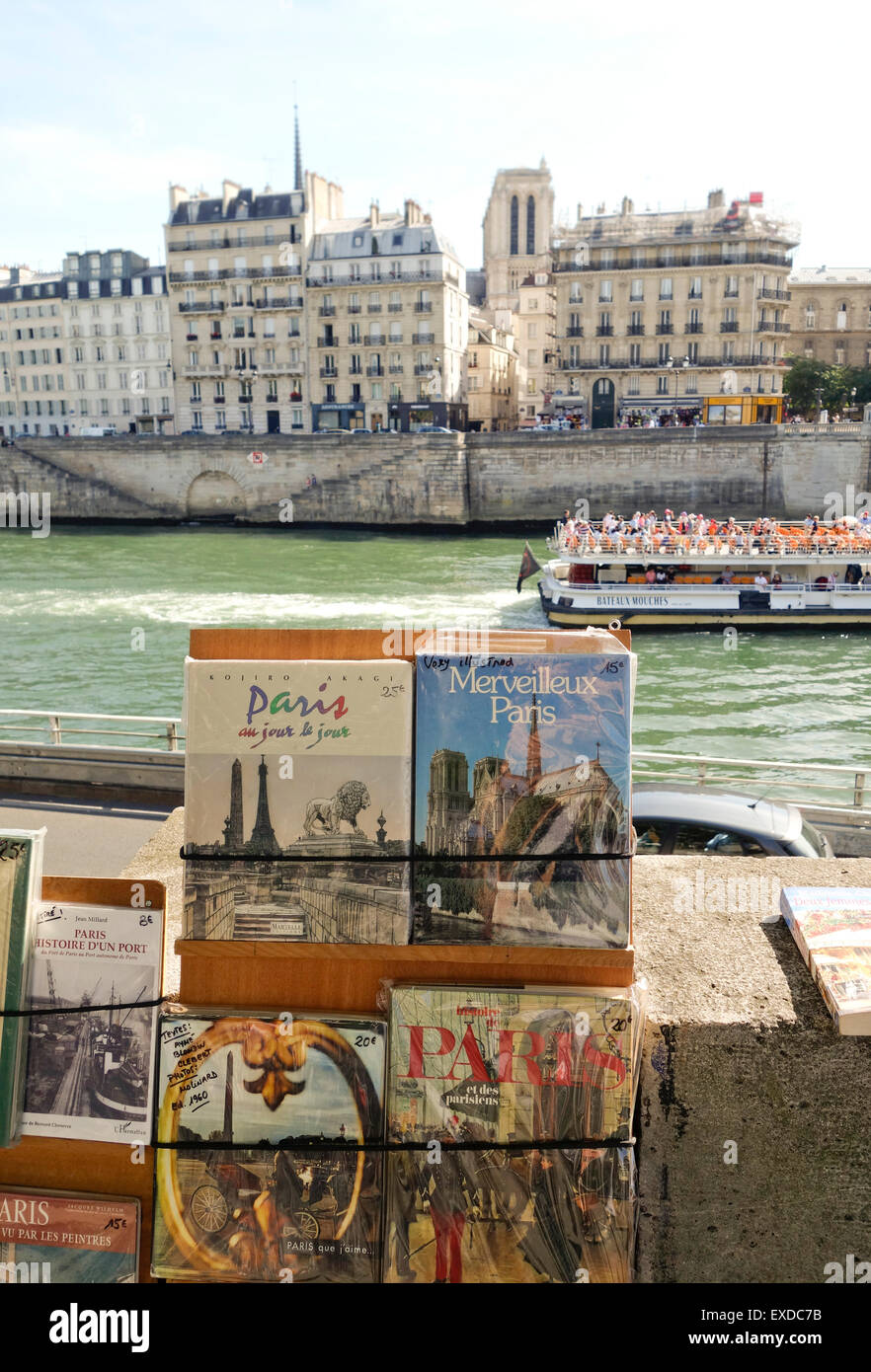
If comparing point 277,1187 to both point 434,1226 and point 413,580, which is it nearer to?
point 434,1226

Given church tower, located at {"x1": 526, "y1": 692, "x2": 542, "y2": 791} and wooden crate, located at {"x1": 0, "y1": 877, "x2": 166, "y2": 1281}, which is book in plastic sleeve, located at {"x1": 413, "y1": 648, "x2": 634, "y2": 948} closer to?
church tower, located at {"x1": 526, "y1": 692, "x2": 542, "y2": 791}

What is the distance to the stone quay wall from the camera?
50188 millimetres

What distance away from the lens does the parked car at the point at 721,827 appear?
6609mm

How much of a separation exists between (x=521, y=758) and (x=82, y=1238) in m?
1.55

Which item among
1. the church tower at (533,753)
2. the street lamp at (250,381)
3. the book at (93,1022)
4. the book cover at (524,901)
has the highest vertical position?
the street lamp at (250,381)

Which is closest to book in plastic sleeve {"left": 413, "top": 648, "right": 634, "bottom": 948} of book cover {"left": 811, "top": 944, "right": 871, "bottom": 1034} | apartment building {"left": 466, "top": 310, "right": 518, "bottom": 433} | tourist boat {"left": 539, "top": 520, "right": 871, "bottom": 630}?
book cover {"left": 811, "top": 944, "right": 871, "bottom": 1034}

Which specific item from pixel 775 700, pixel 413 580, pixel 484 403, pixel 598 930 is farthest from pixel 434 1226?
pixel 484 403

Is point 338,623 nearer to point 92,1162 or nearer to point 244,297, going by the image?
point 92,1162

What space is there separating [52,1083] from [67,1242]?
371 mm

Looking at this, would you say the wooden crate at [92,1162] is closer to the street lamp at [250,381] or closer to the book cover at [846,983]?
the book cover at [846,983]

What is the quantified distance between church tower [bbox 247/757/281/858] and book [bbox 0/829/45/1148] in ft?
1.66

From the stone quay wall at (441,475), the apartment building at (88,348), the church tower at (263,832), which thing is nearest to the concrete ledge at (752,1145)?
the church tower at (263,832)

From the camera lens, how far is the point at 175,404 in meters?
67.0

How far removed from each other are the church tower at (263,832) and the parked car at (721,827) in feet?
13.3
